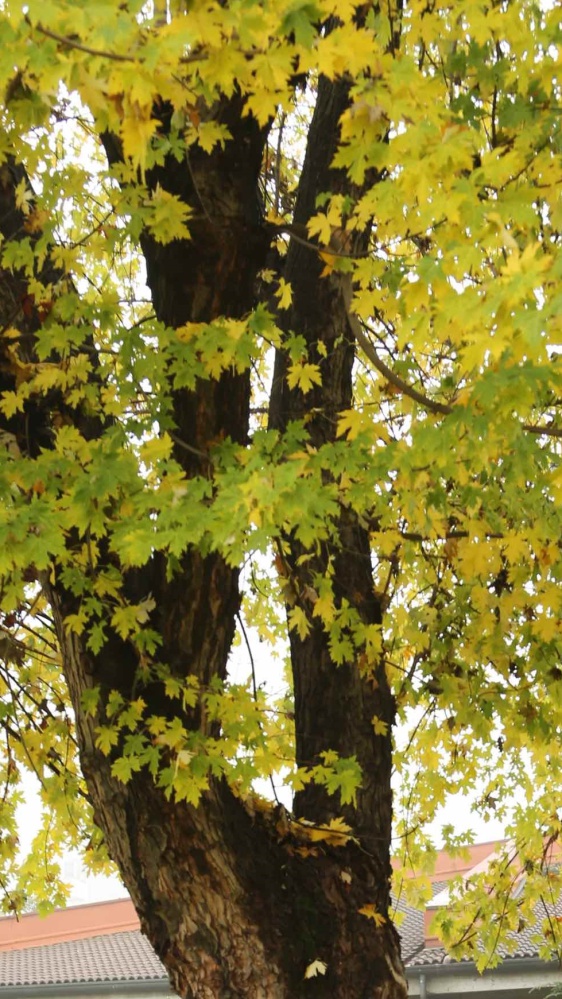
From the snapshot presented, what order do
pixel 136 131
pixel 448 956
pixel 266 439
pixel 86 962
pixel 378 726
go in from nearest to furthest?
pixel 136 131 < pixel 266 439 < pixel 378 726 < pixel 448 956 < pixel 86 962

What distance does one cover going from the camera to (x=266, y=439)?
3342 millimetres

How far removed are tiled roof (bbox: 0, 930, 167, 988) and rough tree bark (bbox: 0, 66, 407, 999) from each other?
12.2 meters

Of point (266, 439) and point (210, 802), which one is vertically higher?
point (266, 439)

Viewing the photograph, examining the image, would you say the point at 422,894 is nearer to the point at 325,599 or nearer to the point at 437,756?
the point at 437,756

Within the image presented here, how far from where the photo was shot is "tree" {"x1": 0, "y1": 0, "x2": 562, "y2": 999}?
2504 mm

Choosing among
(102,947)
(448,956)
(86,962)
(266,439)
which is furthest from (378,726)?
(102,947)

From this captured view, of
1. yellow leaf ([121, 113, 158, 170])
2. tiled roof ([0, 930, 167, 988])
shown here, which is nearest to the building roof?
tiled roof ([0, 930, 167, 988])

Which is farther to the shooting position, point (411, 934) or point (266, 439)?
point (411, 934)

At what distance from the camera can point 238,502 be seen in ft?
9.01

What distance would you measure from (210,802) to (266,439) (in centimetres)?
132

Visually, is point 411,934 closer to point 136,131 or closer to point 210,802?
point 210,802

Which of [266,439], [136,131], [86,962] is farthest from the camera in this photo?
[86,962]

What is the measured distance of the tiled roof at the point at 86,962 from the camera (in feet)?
55.7

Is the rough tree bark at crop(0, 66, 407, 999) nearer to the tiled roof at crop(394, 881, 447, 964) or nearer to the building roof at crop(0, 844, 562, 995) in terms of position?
the building roof at crop(0, 844, 562, 995)
